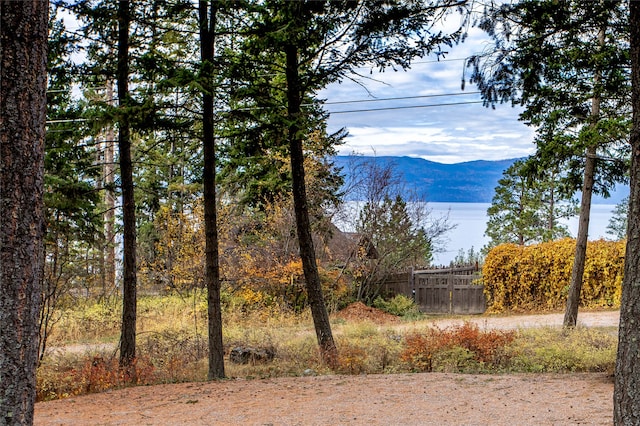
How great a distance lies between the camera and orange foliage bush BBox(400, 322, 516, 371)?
970 cm

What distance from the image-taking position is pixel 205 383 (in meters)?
8.90

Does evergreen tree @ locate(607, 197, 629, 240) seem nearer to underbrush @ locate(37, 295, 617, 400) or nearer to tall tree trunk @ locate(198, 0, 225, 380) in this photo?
underbrush @ locate(37, 295, 617, 400)

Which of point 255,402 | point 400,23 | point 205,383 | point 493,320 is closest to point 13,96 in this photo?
point 255,402

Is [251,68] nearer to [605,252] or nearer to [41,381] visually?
[41,381]

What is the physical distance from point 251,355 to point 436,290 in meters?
12.0

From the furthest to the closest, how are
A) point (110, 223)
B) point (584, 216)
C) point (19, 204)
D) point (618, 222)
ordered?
point (618, 222) < point (110, 223) < point (584, 216) < point (19, 204)

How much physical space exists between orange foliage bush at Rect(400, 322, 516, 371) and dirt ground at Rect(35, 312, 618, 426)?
2.97 ft

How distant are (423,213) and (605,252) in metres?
5.91

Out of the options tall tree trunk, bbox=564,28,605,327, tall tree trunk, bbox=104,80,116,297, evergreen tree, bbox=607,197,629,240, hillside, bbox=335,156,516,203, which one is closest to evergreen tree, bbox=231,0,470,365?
tall tree trunk, bbox=564,28,605,327

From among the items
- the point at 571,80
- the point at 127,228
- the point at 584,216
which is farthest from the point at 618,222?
the point at 127,228

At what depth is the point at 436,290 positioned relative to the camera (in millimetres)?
21719

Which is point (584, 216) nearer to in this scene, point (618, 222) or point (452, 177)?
point (618, 222)

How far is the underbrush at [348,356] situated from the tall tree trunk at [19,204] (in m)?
5.12

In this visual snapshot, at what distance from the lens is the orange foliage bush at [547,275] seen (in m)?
18.5
